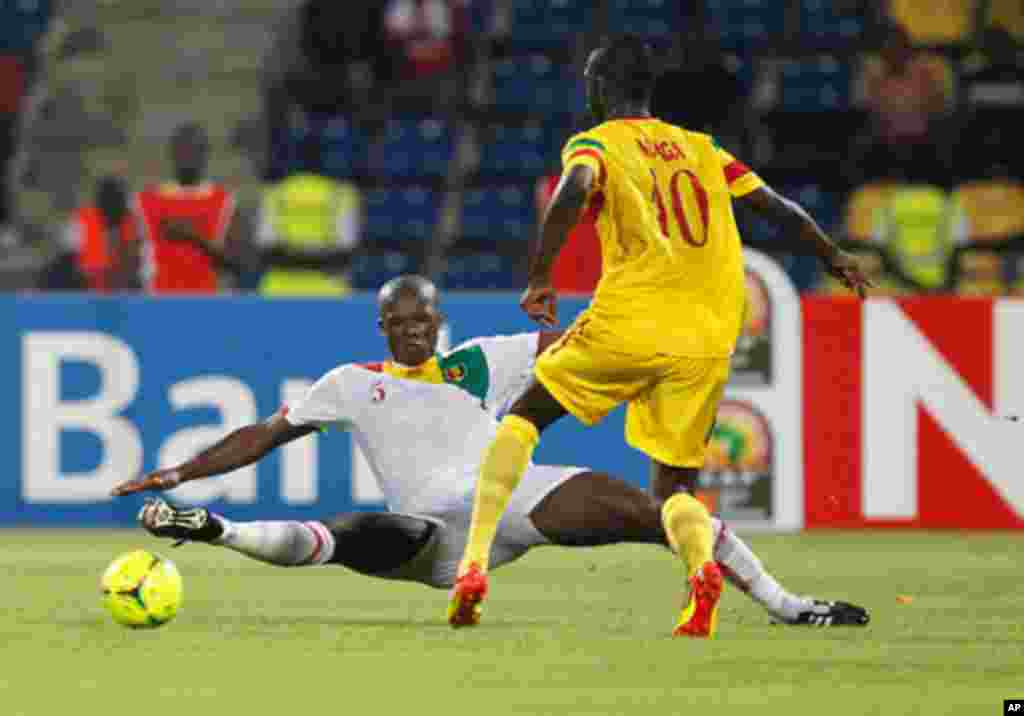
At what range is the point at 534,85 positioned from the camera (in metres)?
20.0

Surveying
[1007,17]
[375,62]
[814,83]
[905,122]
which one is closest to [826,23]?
[814,83]

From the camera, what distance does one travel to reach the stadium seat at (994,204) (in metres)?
18.9

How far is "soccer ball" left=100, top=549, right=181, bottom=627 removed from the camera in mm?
8586

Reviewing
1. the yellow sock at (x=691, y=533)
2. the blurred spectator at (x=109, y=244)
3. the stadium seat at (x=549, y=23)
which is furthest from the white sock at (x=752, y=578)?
the stadium seat at (x=549, y=23)

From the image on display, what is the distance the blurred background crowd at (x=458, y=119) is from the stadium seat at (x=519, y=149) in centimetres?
2

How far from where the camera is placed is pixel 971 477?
14.1m

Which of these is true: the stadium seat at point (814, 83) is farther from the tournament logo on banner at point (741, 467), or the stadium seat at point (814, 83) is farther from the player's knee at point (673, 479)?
the player's knee at point (673, 479)

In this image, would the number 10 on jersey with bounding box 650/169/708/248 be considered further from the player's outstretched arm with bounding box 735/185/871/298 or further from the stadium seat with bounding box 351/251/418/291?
the stadium seat with bounding box 351/251/418/291

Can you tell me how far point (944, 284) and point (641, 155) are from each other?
867cm

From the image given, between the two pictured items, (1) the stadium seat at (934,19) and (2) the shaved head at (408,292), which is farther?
(1) the stadium seat at (934,19)

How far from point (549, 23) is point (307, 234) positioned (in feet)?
11.9

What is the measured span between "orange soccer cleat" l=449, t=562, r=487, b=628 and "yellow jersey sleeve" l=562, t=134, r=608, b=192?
121 cm

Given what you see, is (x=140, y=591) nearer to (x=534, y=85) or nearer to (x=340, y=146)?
(x=340, y=146)

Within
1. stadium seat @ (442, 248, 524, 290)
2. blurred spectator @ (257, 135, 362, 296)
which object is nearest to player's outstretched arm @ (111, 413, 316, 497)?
blurred spectator @ (257, 135, 362, 296)
